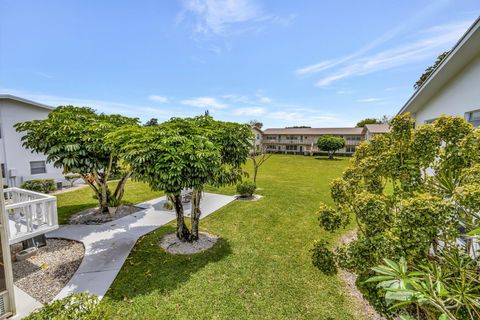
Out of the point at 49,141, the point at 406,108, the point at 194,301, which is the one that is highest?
the point at 406,108

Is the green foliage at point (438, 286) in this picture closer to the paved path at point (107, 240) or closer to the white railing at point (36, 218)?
the paved path at point (107, 240)

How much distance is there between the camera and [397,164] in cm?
376

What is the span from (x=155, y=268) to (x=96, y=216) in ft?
19.1

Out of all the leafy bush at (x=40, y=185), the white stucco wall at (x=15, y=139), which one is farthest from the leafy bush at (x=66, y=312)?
the leafy bush at (x=40, y=185)

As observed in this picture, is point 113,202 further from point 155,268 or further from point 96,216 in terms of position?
point 155,268

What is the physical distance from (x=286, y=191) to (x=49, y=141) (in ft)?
44.0

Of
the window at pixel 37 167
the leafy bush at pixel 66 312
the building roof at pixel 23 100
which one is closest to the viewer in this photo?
the leafy bush at pixel 66 312

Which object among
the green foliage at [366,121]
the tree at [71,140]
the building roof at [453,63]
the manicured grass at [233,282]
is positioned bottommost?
the manicured grass at [233,282]

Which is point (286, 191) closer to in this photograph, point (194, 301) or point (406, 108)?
point (406, 108)

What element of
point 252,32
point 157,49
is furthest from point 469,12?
point 157,49

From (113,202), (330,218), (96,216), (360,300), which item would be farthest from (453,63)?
(96,216)

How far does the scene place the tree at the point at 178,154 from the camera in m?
5.16

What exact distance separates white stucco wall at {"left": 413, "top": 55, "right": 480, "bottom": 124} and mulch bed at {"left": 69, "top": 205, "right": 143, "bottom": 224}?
13094 mm

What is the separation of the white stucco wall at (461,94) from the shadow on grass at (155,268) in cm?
A: 790
